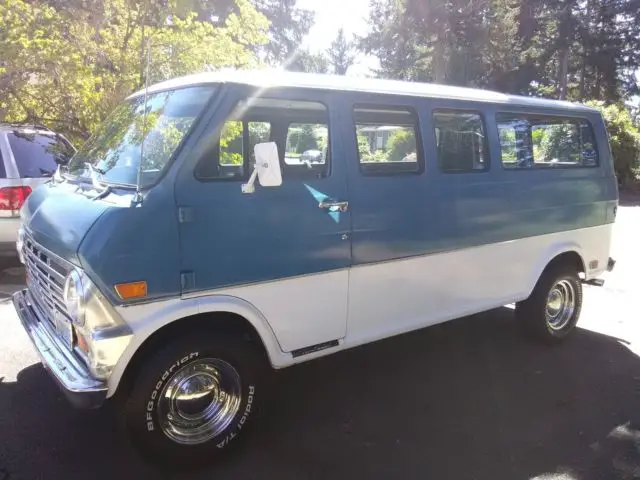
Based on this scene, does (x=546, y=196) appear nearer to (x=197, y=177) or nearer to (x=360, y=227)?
(x=360, y=227)

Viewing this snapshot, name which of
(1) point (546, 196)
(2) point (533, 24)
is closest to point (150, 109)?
(1) point (546, 196)

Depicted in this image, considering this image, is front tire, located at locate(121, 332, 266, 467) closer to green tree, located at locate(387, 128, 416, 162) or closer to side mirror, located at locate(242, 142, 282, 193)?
side mirror, located at locate(242, 142, 282, 193)

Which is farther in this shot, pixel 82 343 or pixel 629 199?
pixel 629 199

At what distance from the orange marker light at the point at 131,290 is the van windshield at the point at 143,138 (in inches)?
21.3

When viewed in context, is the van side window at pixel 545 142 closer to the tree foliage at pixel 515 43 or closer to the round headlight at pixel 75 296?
the round headlight at pixel 75 296

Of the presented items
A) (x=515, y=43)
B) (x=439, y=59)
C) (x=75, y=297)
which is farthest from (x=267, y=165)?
(x=515, y=43)

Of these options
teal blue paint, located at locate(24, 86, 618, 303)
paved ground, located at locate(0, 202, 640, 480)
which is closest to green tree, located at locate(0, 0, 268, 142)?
paved ground, located at locate(0, 202, 640, 480)

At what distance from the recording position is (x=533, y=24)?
34000mm

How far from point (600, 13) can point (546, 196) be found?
116ft

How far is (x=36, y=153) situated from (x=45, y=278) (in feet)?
13.6

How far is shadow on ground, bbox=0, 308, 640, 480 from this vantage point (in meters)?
3.04

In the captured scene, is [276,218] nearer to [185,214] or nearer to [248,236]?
[248,236]

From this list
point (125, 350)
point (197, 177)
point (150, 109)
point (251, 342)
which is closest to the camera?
point (125, 350)

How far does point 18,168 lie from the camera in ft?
20.5
